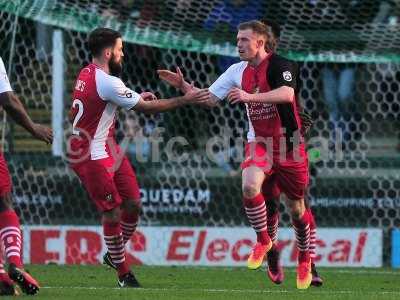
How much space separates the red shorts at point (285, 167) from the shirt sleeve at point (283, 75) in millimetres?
520

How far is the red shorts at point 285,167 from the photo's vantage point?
9328 millimetres

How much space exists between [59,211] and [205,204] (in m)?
1.58

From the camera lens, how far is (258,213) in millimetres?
9164

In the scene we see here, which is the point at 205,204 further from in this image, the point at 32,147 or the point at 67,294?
the point at 67,294

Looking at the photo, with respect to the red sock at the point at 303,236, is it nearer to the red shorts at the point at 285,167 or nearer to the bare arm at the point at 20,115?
the red shorts at the point at 285,167

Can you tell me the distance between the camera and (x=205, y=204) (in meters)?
13.1

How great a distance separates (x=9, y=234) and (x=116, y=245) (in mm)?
1552

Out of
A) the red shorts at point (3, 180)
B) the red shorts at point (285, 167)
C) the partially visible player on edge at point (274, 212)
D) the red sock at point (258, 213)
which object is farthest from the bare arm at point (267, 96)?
the red shorts at point (3, 180)

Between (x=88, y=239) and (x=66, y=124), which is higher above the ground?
(x=66, y=124)

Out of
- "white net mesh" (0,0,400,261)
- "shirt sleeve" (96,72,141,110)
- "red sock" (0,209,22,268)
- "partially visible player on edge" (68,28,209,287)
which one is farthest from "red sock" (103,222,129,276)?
"white net mesh" (0,0,400,261)

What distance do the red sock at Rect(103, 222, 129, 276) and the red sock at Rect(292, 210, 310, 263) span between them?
1381 mm

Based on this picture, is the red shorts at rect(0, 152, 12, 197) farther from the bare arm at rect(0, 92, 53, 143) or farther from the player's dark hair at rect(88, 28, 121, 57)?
the player's dark hair at rect(88, 28, 121, 57)

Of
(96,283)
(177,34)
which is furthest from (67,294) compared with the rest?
(177,34)

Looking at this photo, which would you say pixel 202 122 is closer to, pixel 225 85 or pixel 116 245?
pixel 225 85
